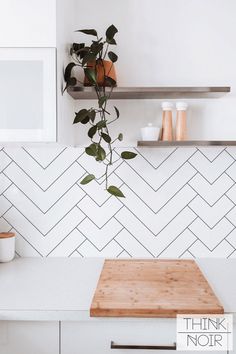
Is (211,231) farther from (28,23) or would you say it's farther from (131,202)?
(28,23)

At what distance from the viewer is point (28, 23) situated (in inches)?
59.6

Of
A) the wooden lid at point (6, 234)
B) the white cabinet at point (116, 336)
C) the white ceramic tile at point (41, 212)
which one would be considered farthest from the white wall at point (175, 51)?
the white cabinet at point (116, 336)

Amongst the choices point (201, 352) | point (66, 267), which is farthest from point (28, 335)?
point (201, 352)

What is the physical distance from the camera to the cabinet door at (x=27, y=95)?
4.97 ft

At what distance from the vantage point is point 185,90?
66.9 inches

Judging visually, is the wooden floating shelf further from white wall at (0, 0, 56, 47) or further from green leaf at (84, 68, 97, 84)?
white wall at (0, 0, 56, 47)

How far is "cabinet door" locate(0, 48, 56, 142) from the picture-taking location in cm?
151

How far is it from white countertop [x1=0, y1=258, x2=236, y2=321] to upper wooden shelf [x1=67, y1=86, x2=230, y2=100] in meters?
0.85

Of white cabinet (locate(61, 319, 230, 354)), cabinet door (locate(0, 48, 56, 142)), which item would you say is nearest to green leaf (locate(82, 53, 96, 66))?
cabinet door (locate(0, 48, 56, 142))

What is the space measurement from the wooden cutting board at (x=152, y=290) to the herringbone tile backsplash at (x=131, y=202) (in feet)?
0.49

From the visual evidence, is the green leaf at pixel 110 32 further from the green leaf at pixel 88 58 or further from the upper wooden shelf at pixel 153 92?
the upper wooden shelf at pixel 153 92

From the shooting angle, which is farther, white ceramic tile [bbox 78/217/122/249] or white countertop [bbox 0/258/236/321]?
white ceramic tile [bbox 78/217/122/249]

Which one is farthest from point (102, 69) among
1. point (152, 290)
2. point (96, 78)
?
point (152, 290)

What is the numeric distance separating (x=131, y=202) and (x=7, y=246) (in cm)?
68
